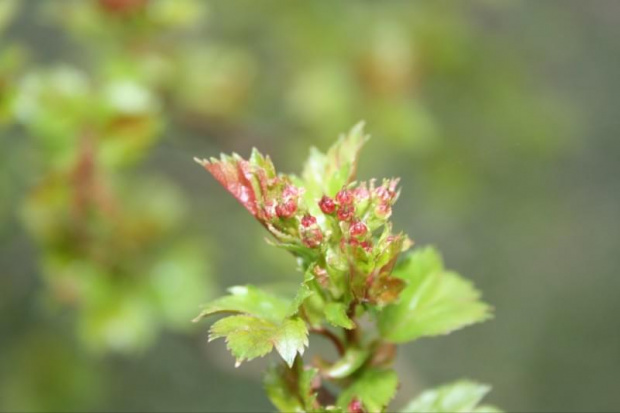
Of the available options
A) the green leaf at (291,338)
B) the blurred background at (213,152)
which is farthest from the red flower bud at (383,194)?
the blurred background at (213,152)

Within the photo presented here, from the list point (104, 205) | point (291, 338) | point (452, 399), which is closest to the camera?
point (291, 338)

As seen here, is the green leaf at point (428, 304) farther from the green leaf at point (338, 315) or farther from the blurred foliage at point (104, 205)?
the blurred foliage at point (104, 205)

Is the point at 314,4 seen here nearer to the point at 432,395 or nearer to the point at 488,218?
the point at 432,395

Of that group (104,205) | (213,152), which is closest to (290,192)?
(104,205)

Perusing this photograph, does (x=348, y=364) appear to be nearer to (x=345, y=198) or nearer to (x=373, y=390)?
A: (x=373, y=390)

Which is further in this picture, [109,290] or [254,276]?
[254,276]

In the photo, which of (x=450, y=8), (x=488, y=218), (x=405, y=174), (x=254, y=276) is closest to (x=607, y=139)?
(x=488, y=218)
